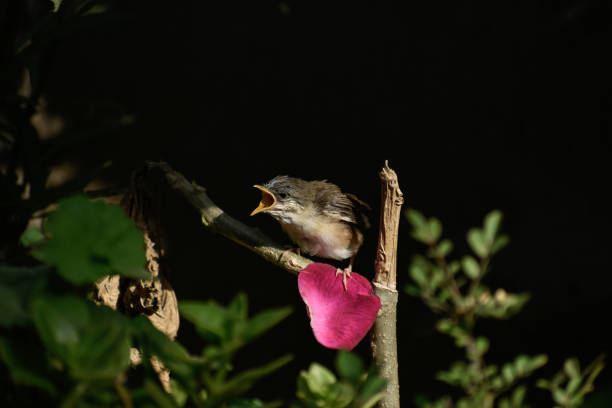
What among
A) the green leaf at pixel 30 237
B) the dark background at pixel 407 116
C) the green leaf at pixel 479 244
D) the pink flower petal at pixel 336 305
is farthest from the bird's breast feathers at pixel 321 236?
the dark background at pixel 407 116

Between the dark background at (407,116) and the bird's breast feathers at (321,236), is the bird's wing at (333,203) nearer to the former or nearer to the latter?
the bird's breast feathers at (321,236)

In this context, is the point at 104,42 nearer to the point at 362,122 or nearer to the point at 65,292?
the point at 362,122

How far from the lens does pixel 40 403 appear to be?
31 cm

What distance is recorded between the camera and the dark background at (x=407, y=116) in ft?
5.95

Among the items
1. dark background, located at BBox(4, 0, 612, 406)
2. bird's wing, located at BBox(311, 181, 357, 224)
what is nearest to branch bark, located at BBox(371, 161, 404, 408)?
bird's wing, located at BBox(311, 181, 357, 224)

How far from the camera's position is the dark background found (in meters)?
1.81

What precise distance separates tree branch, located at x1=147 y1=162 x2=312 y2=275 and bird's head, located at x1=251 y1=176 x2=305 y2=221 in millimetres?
347

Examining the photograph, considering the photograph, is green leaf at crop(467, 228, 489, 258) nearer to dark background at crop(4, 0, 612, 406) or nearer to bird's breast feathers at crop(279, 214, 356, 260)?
bird's breast feathers at crop(279, 214, 356, 260)

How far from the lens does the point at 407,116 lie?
5.98 feet

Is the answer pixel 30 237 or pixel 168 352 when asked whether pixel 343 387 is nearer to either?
pixel 168 352

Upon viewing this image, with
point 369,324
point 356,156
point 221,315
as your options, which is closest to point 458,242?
point 356,156

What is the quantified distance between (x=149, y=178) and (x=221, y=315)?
17.3 inches

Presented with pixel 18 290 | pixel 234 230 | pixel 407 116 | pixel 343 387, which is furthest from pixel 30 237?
pixel 407 116

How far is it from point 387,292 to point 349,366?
29cm
